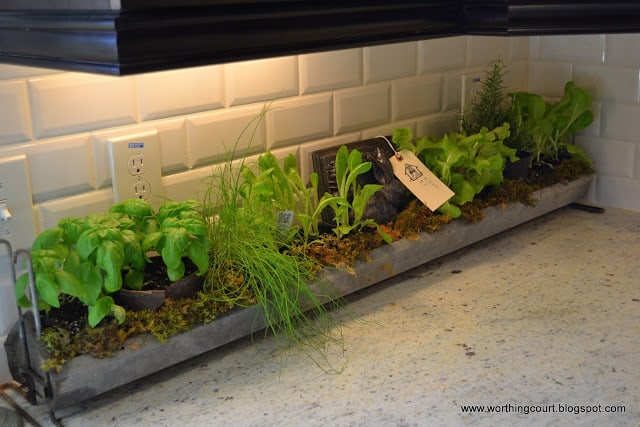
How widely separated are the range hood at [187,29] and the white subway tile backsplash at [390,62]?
32 cm

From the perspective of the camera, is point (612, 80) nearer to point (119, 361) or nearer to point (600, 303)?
point (600, 303)

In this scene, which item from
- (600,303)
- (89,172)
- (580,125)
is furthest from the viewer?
(580,125)

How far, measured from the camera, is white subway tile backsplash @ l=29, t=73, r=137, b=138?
110 centimetres

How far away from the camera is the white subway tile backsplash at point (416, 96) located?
5.39 ft

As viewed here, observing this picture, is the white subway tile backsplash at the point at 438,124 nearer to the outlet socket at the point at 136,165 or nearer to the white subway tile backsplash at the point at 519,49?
the white subway tile backsplash at the point at 519,49

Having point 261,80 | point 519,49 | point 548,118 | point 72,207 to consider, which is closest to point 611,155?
point 548,118

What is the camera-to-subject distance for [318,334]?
1.21m

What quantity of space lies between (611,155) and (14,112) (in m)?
1.29

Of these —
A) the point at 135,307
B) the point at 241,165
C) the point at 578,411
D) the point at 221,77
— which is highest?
the point at 221,77

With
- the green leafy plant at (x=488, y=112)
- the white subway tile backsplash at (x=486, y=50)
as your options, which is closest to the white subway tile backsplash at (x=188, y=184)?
the green leafy plant at (x=488, y=112)

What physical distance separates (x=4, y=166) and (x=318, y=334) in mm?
506

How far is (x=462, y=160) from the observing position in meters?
1.45

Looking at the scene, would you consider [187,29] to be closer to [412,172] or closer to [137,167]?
[137,167]

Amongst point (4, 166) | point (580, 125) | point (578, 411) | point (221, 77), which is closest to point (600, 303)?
point (578, 411)
